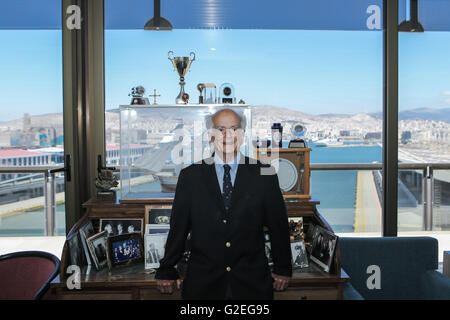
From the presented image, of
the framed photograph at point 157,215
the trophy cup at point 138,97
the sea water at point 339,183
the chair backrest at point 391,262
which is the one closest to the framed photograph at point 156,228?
the framed photograph at point 157,215

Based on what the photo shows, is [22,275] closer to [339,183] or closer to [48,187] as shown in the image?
[48,187]

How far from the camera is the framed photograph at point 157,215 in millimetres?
1994

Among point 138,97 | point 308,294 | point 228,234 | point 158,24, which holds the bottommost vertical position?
point 308,294

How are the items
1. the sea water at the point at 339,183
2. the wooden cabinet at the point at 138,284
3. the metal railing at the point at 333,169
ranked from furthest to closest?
1. the sea water at the point at 339,183
2. the metal railing at the point at 333,169
3. the wooden cabinet at the point at 138,284

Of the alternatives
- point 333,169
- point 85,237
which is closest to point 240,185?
point 85,237

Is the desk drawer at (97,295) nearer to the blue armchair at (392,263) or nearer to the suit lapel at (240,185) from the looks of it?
the suit lapel at (240,185)

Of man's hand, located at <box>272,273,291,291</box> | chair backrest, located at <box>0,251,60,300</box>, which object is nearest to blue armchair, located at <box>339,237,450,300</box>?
man's hand, located at <box>272,273,291,291</box>

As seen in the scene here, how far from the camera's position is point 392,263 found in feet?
6.98

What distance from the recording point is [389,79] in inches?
93.6

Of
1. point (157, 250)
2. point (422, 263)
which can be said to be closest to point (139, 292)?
point (157, 250)

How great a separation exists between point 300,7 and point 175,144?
1408 mm

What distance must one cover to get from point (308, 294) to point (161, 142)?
113 centimetres

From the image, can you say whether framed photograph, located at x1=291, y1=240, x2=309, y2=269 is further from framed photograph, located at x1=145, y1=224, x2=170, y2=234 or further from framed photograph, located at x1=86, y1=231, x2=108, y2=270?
framed photograph, located at x1=86, y1=231, x2=108, y2=270

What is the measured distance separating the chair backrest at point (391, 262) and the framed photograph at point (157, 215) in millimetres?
1062
